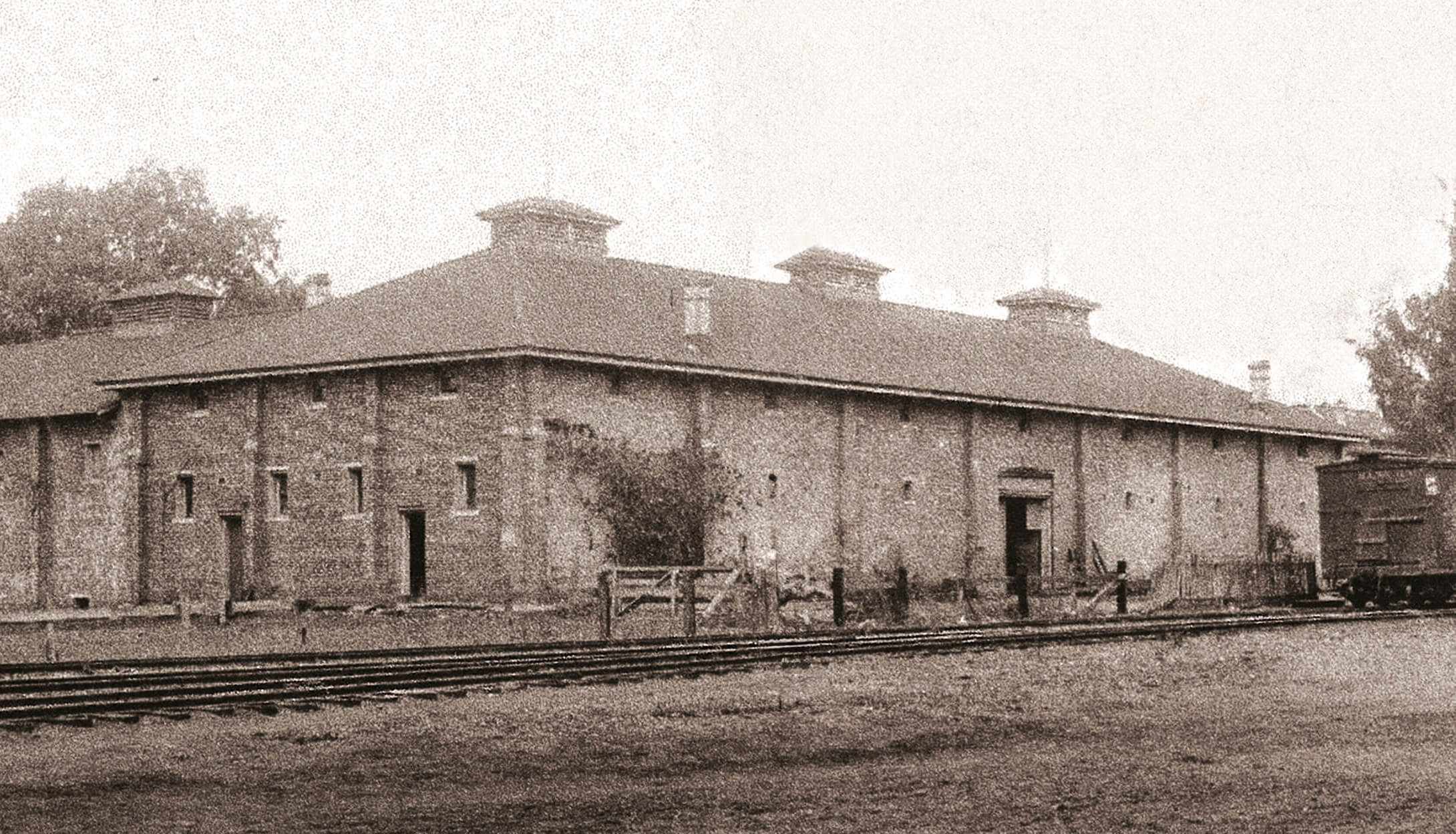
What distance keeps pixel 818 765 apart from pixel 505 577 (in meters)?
22.7

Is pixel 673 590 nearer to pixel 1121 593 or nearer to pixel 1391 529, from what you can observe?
pixel 1121 593

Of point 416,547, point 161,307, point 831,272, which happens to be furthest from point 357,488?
point 831,272

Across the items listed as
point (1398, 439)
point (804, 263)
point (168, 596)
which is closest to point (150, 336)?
point (168, 596)

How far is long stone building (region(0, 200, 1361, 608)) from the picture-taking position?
3684 cm

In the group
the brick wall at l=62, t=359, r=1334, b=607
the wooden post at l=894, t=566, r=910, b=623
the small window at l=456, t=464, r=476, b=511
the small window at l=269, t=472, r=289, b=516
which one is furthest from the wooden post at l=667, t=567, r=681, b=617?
the small window at l=269, t=472, r=289, b=516

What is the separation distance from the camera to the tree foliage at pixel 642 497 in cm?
3719

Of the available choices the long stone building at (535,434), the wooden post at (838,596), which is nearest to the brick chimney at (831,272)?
the long stone building at (535,434)

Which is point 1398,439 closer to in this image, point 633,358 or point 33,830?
point 633,358

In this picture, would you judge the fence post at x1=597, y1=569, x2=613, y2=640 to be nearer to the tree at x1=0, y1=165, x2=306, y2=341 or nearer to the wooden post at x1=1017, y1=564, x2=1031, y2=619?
the wooden post at x1=1017, y1=564, x2=1031, y2=619

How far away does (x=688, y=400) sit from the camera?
39.1 metres

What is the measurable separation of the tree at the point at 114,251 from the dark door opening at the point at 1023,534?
27825 millimetres

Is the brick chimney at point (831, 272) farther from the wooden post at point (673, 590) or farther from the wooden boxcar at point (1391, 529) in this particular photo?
the wooden post at point (673, 590)

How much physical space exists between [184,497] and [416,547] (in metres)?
6.12

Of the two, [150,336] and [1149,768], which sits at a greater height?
[150,336]
